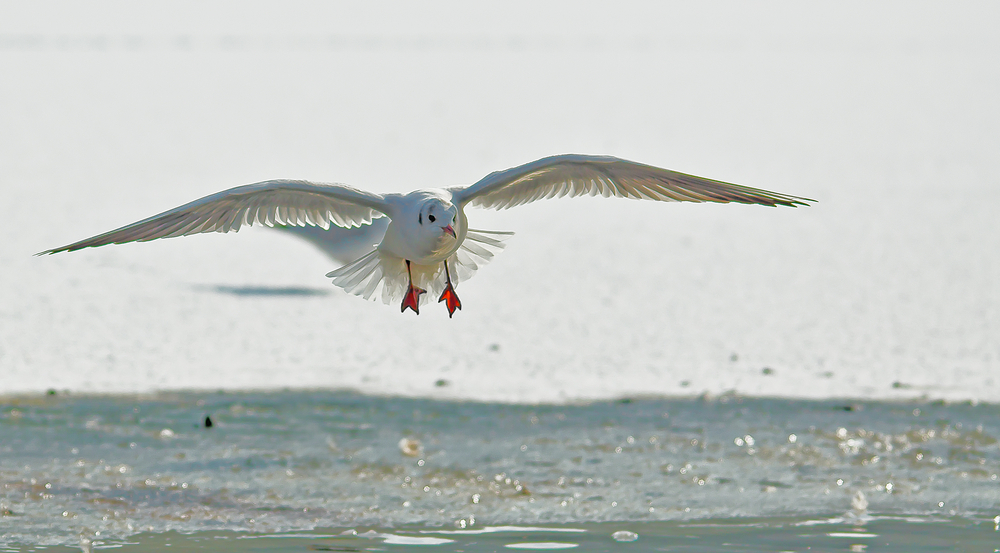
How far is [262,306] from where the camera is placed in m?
7.23

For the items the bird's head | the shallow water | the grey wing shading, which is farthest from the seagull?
the grey wing shading

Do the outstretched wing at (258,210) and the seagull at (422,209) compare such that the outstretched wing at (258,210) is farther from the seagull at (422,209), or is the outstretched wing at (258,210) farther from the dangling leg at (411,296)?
the dangling leg at (411,296)

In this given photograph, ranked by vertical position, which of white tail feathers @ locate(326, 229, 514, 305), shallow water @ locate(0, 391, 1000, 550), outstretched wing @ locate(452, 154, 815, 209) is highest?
outstretched wing @ locate(452, 154, 815, 209)

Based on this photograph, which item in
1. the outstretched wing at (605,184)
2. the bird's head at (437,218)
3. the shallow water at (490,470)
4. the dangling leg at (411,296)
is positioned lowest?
the shallow water at (490,470)

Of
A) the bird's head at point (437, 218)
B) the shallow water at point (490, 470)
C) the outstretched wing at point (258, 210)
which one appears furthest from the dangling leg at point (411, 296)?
the shallow water at point (490, 470)

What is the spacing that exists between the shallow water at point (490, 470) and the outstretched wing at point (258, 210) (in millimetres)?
1055

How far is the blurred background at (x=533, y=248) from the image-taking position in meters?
6.35

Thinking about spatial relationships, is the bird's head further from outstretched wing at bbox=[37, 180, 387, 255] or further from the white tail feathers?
the white tail feathers

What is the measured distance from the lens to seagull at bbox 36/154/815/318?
14.2ft

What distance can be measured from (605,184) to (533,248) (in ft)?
13.3

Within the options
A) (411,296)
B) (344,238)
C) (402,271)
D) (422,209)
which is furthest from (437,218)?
(344,238)

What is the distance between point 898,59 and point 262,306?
19.3 meters

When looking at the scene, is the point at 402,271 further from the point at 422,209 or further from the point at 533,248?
the point at 533,248

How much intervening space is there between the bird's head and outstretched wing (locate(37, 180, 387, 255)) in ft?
1.11
